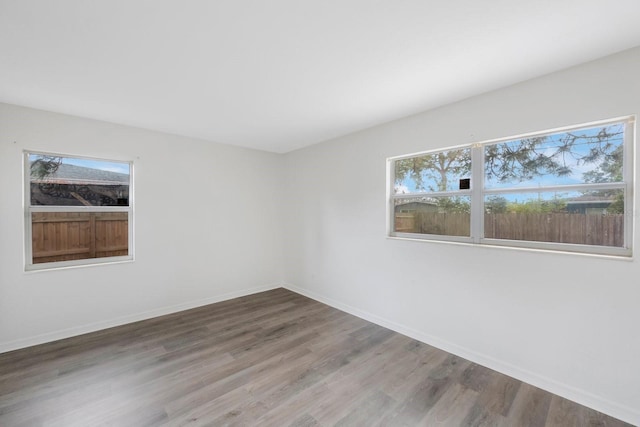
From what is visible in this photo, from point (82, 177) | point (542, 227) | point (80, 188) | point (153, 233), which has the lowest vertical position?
point (153, 233)

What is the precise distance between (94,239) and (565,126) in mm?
4852

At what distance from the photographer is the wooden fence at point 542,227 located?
6.24 ft

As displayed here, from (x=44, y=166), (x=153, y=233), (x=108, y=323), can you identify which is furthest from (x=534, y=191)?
(x=44, y=166)

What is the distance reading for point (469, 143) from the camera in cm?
252

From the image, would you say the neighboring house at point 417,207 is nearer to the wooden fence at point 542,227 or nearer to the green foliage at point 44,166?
the wooden fence at point 542,227

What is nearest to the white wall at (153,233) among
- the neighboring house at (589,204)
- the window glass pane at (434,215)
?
the window glass pane at (434,215)

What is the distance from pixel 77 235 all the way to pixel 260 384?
2.79 meters

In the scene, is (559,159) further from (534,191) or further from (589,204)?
(589,204)

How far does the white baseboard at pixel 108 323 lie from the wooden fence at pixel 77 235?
78cm

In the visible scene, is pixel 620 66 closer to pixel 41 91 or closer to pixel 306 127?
pixel 306 127

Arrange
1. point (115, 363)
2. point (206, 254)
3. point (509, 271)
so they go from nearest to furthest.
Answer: point (509, 271) → point (115, 363) → point (206, 254)

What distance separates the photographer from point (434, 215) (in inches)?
114

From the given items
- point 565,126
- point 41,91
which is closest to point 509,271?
point 565,126

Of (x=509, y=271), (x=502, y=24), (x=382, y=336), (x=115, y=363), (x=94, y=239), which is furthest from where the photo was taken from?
(x=94, y=239)
